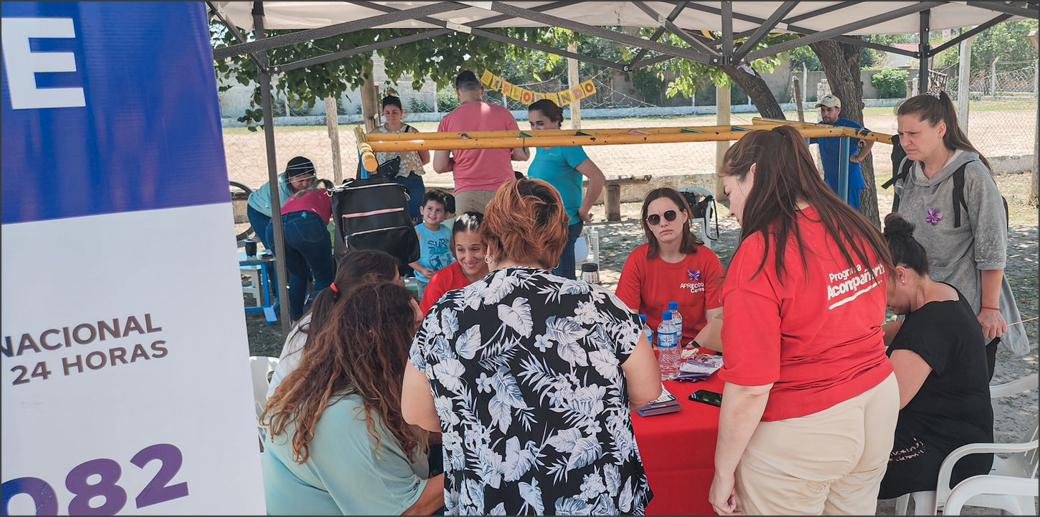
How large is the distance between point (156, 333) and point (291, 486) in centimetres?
86

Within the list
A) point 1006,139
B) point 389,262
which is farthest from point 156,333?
point 1006,139

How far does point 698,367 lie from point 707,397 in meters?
0.33

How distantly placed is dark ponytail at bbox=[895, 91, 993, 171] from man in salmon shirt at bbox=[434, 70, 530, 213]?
8.09 ft

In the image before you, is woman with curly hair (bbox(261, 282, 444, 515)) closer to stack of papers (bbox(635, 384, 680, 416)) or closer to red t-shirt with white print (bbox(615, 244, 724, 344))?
stack of papers (bbox(635, 384, 680, 416))

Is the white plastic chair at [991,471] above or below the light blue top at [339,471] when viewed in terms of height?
below

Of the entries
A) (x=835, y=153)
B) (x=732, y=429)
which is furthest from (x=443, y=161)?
(x=732, y=429)

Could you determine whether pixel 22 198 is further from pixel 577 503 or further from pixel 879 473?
pixel 879 473

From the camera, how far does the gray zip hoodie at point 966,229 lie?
317cm

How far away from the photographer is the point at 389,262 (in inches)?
110

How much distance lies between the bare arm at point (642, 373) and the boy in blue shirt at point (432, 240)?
323cm

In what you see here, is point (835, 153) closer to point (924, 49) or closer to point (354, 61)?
point (924, 49)

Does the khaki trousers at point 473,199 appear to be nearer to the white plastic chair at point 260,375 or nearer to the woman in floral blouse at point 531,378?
the white plastic chair at point 260,375

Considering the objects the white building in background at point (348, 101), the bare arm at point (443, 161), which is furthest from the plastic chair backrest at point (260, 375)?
the white building in background at point (348, 101)

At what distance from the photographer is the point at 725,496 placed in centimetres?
213
